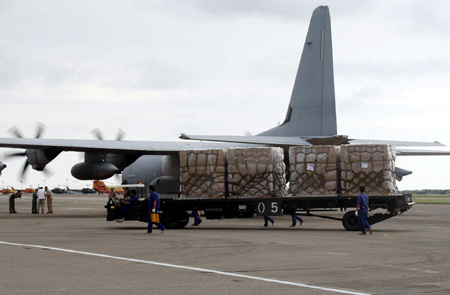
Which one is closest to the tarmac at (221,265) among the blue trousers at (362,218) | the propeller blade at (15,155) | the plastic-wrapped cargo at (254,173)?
the blue trousers at (362,218)

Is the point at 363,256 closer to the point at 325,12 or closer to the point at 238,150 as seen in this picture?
the point at 238,150

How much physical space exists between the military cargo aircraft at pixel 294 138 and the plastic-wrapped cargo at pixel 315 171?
5.23m

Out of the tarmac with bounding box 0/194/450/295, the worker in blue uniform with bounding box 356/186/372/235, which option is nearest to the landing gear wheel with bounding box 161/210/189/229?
the tarmac with bounding box 0/194/450/295

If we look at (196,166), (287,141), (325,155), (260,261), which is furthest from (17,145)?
(260,261)

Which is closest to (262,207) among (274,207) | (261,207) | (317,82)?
(261,207)

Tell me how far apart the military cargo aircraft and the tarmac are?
426 inches

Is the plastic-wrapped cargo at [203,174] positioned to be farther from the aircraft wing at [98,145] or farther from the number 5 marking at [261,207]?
the aircraft wing at [98,145]

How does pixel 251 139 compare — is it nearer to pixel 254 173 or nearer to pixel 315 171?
pixel 254 173

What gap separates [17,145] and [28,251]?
15.6 meters

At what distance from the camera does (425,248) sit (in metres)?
13.2

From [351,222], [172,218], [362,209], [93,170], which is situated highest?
[93,170]

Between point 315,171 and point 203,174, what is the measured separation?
3.86 m

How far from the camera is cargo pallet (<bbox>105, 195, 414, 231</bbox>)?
18422 millimetres

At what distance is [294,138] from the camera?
26.9 meters
